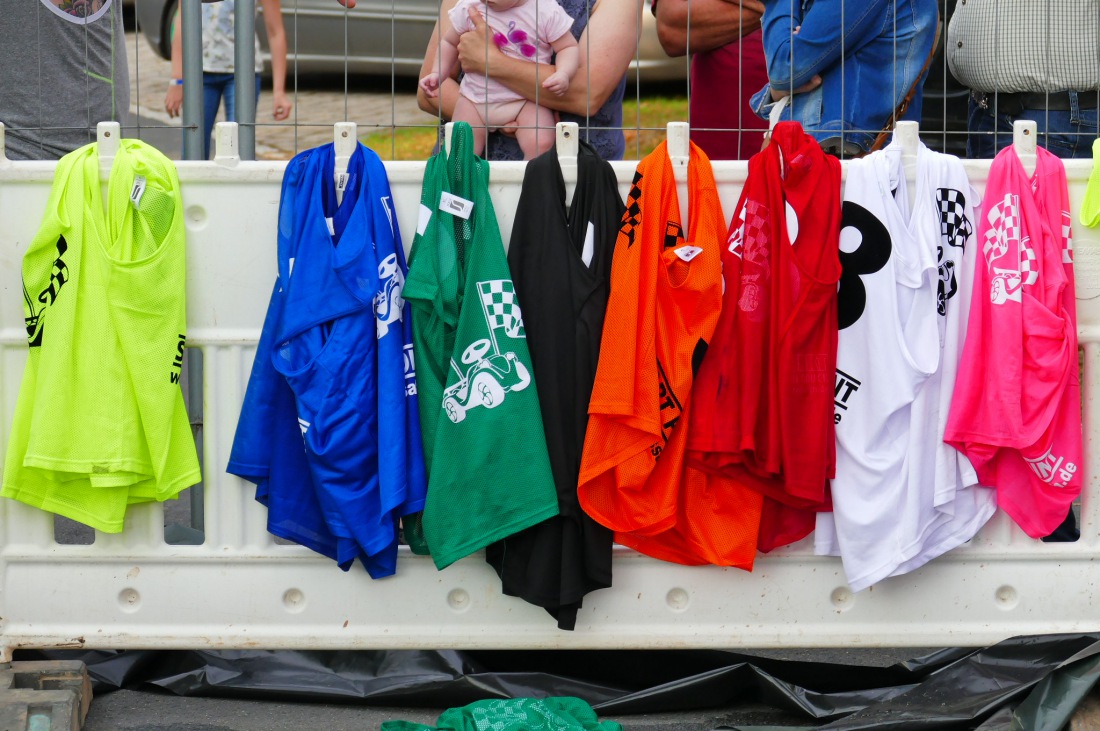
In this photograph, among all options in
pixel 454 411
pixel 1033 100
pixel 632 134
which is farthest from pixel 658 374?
pixel 632 134

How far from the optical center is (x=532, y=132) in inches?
179

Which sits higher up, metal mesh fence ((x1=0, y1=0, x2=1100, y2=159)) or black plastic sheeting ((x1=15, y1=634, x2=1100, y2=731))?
metal mesh fence ((x1=0, y1=0, x2=1100, y2=159))

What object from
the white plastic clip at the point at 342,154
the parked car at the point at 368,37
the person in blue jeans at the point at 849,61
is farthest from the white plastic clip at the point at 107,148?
the person in blue jeans at the point at 849,61

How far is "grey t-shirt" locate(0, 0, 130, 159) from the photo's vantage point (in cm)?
468

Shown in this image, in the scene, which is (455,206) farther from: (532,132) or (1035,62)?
(1035,62)

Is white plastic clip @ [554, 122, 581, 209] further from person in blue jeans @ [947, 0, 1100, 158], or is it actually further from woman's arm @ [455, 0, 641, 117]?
person in blue jeans @ [947, 0, 1100, 158]

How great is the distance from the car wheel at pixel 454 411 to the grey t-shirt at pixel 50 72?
6.32ft

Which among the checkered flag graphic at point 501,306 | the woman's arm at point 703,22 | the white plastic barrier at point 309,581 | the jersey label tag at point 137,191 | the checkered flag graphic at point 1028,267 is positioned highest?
the woman's arm at point 703,22

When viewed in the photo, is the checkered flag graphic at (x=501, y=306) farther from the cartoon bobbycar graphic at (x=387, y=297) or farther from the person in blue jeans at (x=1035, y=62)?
the person in blue jeans at (x=1035, y=62)

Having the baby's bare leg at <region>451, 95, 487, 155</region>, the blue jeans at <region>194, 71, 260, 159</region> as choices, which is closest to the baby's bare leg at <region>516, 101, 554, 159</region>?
the baby's bare leg at <region>451, 95, 487, 155</region>

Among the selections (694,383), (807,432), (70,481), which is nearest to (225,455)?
(70,481)

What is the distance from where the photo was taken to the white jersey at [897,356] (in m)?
3.56

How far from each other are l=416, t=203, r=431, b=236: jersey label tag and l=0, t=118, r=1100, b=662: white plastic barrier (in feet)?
0.38

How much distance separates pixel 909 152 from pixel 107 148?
232cm
